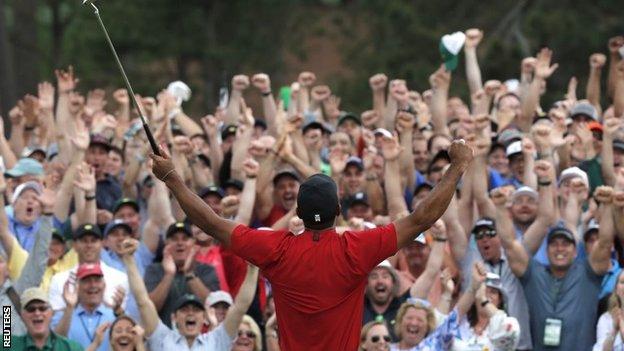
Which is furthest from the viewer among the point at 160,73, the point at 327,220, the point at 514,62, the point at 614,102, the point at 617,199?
the point at 160,73

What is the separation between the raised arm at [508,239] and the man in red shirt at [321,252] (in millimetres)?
4590

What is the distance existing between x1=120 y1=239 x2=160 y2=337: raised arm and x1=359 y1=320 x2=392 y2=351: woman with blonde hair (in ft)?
5.10

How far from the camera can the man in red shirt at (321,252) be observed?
10641 millimetres

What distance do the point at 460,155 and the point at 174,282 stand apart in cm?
511

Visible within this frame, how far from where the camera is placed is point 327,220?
1070cm

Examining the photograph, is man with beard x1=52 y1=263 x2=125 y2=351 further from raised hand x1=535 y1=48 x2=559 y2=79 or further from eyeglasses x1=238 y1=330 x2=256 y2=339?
raised hand x1=535 y1=48 x2=559 y2=79

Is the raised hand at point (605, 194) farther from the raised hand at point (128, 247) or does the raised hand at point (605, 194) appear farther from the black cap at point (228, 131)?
the black cap at point (228, 131)

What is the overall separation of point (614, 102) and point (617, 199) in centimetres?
358

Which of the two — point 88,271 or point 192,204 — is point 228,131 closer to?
point 88,271

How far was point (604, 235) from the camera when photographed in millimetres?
14938

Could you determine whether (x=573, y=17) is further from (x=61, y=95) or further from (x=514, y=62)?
(x=61, y=95)

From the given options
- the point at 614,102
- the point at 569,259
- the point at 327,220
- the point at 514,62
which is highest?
the point at 514,62

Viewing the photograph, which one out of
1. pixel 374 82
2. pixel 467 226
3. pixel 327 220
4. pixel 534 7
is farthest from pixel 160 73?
pixel 327 220

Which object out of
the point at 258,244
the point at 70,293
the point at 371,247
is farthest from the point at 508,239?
the point at 258,244
